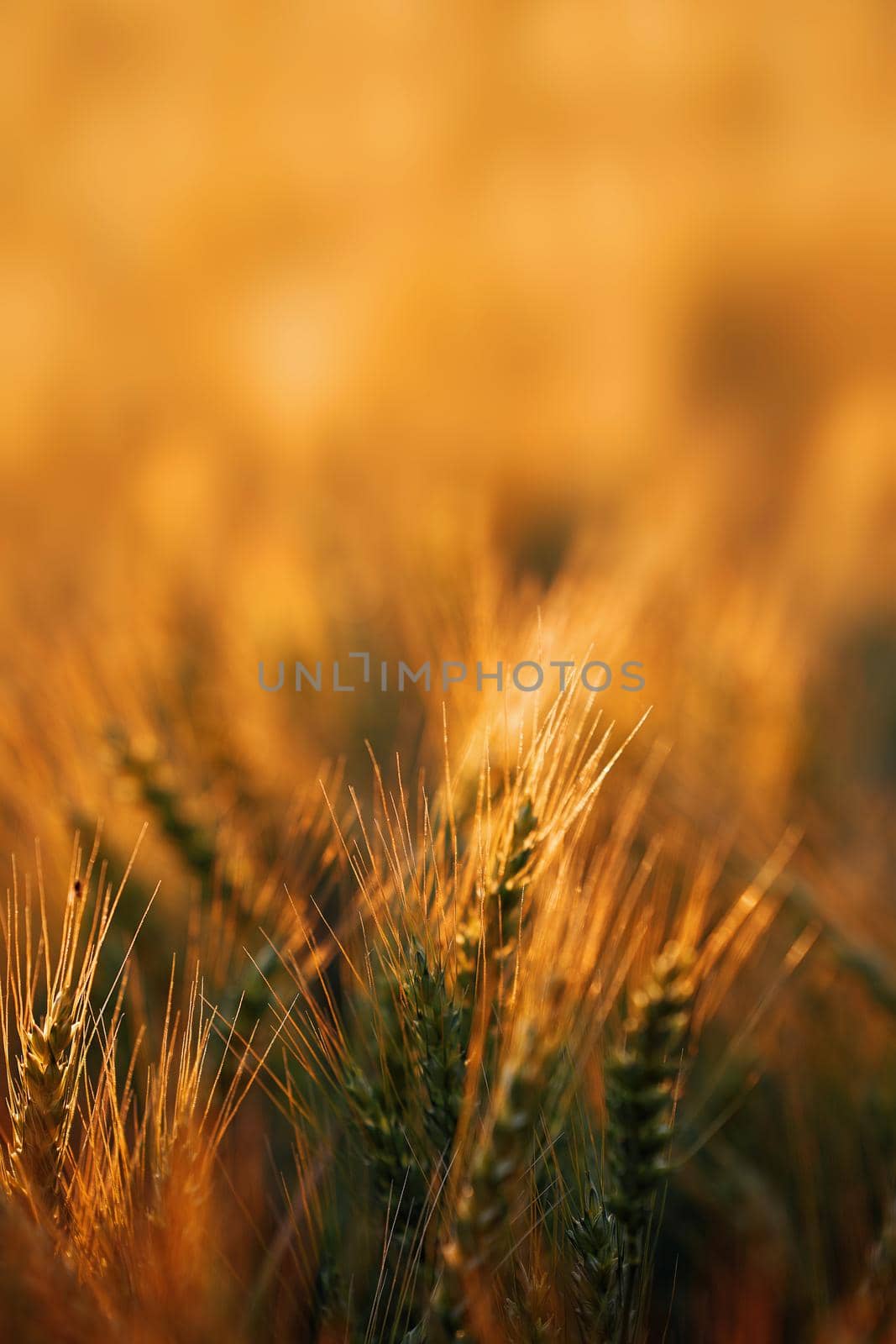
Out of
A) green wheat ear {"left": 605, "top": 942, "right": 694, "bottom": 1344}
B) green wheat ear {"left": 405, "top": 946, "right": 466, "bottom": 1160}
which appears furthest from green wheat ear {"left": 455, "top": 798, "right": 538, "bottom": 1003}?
green wheat ear {"left": 605, "top": 942, "right": 694, "bottom": 1344}

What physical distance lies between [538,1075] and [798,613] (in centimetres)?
233

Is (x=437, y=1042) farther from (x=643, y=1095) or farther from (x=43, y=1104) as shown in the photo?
(x=43, y=1104)

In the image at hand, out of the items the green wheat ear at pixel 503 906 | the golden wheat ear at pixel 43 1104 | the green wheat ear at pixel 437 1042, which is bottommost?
the golden wheat ear at pixel 43 1104

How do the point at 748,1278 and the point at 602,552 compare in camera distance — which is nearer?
the point at 748,1278

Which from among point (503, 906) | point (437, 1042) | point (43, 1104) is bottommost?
point (43, 1104)

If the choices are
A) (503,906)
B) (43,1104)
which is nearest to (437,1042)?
(503,906)

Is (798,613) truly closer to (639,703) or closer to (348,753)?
(639,703)

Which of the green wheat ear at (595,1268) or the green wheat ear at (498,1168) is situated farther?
the green wheat ear at (595,1268)

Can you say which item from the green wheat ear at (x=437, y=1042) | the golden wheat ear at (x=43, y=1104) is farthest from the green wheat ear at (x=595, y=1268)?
the golden wheat ear at (x=43, y=1104)

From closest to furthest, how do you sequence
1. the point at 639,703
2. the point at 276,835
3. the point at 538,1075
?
the point at 538,1075 < the point at 276,835 < the point at 639,703

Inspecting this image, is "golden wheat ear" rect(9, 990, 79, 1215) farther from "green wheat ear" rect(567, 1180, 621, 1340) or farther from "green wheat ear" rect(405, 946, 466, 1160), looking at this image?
"green wheat ear" rect(567, 1180, 621, 1340)

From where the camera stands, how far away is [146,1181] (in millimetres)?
799

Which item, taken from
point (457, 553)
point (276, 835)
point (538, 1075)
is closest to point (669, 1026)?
point (538, 1075)

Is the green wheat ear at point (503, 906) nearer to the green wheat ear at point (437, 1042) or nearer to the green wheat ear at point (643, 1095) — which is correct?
the green wheat ear at point (437, 1042)
